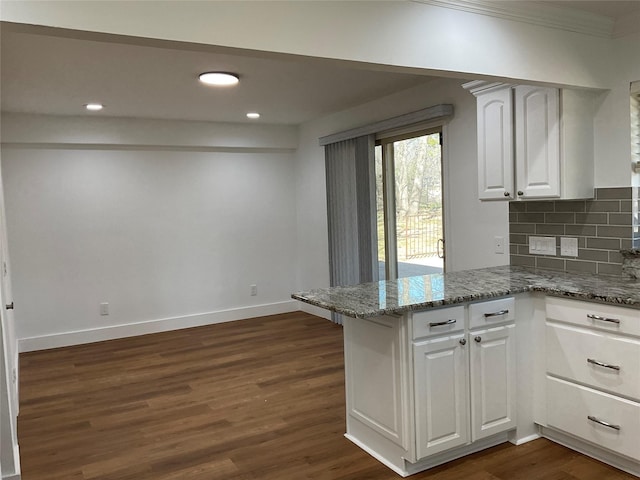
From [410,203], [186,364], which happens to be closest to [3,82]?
[186,364]

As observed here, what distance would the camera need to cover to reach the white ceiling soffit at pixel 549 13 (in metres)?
2.60

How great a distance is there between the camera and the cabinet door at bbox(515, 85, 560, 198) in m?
3.16

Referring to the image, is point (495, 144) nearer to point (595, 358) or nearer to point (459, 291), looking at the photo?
point (459, 291)

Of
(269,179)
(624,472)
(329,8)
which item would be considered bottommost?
(624,472)

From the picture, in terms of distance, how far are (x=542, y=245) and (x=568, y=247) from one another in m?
0.19

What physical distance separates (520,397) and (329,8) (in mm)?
2320

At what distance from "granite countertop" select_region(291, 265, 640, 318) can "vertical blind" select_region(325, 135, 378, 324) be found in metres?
2.13

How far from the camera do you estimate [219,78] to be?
3.99 metres

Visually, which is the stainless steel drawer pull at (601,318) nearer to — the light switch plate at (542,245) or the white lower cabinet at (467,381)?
the white lower cabinet at (467,381)

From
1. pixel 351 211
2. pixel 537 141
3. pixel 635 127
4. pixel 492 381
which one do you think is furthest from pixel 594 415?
pixel 351 211

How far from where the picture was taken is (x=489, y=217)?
411 cm

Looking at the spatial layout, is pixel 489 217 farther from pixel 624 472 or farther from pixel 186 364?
pixel 186 364

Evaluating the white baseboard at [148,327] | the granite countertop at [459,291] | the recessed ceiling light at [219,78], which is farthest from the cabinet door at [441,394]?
the white baseboard at [148,327]

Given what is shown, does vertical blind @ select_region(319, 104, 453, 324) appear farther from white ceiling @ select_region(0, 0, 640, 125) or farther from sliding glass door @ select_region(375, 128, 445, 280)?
white ceiling @ select_region(0, 0, 640, 125)
